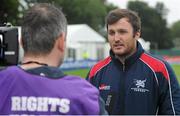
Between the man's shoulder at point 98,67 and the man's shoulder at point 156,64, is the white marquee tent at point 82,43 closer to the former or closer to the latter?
the man's shoulder at point 98,67

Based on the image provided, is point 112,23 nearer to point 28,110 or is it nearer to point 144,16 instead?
point 28,110

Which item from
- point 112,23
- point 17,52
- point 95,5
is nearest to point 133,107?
point 112,23

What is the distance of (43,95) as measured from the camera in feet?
6.50

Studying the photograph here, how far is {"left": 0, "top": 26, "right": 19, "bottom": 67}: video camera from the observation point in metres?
2.87

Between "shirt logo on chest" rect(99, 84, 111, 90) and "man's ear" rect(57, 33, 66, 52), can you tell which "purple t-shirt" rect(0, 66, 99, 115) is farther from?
"shirt logo on chest" rect(99, 84, 111, 90)

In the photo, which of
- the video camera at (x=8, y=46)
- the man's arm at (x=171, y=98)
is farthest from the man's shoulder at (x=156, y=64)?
the video camera at (x=8, y=46)

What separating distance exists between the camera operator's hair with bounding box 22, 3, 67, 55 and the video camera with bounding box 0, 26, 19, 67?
784 millimetres

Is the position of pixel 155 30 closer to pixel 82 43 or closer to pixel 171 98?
pixel 82 43

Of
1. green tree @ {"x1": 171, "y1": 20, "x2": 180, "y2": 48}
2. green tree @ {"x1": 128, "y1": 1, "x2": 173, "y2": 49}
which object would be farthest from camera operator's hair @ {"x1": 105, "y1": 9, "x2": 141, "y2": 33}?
green tree @ {"x1": 171, "y1": 20, "x2": 180, "y2": 48}

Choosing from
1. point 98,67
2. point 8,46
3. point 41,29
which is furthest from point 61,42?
point 98,67

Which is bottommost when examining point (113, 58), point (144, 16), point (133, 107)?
point (144, 16)

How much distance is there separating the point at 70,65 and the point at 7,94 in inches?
1022

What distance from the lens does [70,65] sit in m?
28.0

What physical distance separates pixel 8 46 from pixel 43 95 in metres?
1.02
